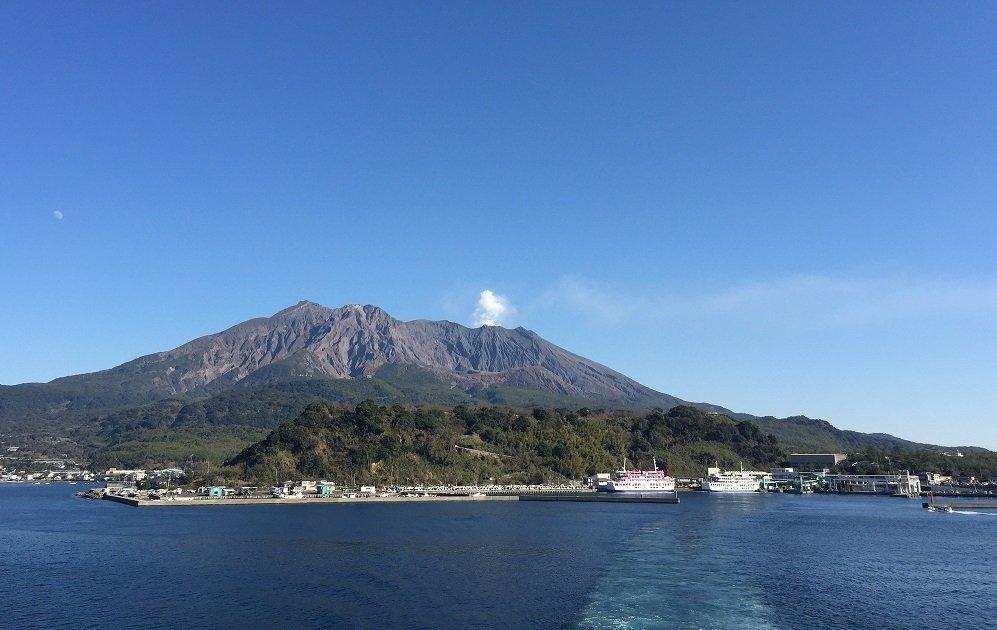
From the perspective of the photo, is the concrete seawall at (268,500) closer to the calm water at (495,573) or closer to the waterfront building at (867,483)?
the calm water at (495,573)

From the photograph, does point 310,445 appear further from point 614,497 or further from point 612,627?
point 612,627

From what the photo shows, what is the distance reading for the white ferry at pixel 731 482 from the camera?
17775cm

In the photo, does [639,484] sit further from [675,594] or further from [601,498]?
[675,594]

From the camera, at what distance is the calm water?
40656 millimetres

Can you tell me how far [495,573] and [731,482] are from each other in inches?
5565

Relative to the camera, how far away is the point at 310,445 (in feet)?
550

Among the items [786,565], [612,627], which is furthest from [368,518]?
[612,627]

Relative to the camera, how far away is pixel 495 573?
53469 mm

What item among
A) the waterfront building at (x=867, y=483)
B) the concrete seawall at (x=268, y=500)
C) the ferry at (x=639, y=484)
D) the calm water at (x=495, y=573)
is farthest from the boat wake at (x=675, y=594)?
the waterfront building at (x=867, y=483)

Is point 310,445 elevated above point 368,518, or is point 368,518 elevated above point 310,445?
point 310,445

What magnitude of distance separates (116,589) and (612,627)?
33.9m

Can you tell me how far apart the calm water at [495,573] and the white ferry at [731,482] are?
3195 inches

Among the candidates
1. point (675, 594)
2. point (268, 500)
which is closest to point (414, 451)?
point (268, 500)

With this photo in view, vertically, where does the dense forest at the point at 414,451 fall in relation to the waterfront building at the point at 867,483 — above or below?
above
